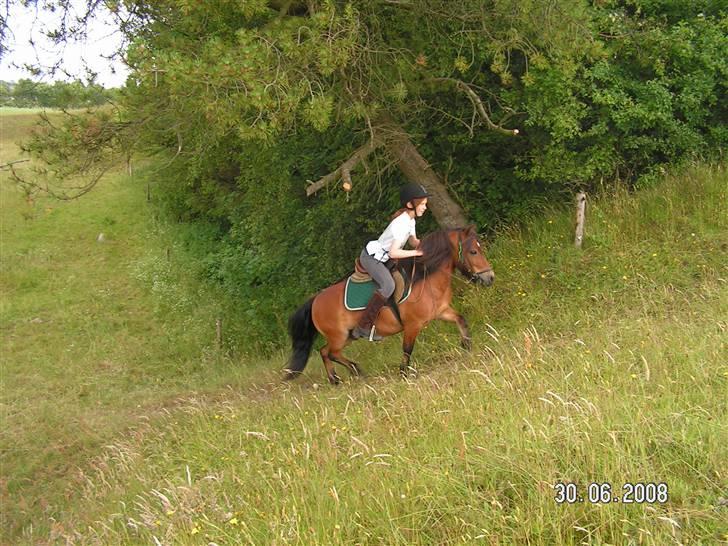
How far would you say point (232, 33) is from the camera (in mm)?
6859

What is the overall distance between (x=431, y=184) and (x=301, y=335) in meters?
3.47

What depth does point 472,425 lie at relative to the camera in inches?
150

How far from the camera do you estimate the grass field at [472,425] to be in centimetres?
275

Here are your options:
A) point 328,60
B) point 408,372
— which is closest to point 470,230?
point 408,372

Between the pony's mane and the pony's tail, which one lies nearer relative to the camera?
the pony's mane

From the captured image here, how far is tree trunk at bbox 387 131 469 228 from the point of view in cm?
892

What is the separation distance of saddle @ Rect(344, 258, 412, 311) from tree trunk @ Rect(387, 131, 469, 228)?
2.68 m

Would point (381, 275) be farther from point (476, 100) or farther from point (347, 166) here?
point (476, 100)

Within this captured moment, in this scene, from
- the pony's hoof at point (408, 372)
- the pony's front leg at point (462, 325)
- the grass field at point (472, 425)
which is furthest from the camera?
the pony's front leg at point (462, 325)

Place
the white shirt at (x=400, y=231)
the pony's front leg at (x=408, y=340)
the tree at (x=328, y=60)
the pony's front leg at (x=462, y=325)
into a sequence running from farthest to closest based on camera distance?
the pony's front leg at (x=408, y=340)
the pony's front leg at (x=462, y=325)
the white shirt at (x=400, y=231)
the tree at (x=328, y=60)

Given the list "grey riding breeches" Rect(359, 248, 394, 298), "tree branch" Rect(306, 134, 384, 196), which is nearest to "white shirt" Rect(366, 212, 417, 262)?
"grey riding breeches" Rect(359, 248, 394, 298)

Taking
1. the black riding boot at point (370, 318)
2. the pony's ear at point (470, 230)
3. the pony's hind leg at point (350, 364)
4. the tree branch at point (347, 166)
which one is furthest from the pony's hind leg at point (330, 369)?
the pony's ear at point (470, 230)

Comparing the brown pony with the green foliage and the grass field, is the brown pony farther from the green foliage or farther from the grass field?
the green foliage

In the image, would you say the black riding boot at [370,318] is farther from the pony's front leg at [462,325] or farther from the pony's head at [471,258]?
the pony's head at [471,258]
